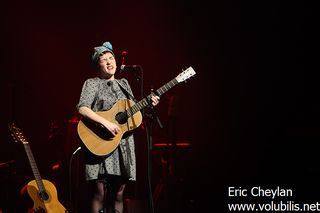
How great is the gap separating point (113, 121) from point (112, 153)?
0.30 metres

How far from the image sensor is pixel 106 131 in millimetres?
3896

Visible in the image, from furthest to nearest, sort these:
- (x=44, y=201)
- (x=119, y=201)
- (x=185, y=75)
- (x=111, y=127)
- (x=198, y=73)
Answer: (x=198, y=73)
(x=44, y=201)
(x=185, y=75)
(x=119, y=201)
(x=111, y=127)

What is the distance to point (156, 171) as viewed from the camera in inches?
271

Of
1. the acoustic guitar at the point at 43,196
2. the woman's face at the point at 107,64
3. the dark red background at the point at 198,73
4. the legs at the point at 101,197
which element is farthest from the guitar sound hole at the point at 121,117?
the dark red background at the point at 198,73

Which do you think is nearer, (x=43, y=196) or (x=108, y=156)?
(x=108, y=156)

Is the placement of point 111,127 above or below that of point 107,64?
below

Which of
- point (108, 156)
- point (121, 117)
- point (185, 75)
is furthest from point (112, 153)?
point (185, 75)

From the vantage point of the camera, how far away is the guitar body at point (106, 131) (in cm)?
385

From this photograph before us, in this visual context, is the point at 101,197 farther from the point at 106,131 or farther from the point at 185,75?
the point at 185,75

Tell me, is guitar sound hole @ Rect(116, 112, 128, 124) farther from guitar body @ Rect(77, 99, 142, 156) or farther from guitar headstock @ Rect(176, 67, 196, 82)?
guitar headstock @ Rect(176, 67, 196, 82)

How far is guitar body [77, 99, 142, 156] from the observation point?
12.6ft

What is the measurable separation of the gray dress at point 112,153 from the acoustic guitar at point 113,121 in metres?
0.08

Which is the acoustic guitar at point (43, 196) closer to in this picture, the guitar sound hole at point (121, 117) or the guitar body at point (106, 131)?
the guitar body at point (106, 131)

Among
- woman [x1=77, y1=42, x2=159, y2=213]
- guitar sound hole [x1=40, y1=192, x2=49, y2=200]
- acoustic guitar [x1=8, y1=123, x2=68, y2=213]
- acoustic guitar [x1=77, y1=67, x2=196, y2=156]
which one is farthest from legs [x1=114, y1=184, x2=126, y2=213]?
guitar sound hole [x1=40, y1=192, x2=49, y2=200]
